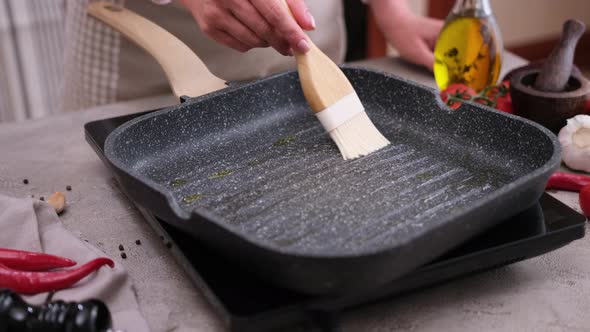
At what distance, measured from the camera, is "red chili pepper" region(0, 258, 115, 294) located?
0.71m

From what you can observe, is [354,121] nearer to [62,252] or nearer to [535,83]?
[535,83]

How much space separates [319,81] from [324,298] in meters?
0.37

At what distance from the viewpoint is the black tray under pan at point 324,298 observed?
62cm

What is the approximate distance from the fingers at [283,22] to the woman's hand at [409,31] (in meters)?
0.51

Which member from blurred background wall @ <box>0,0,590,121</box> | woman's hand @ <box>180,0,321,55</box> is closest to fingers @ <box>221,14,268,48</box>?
woman's hand @ <box>180,0,321,55</box>

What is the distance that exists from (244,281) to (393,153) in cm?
32

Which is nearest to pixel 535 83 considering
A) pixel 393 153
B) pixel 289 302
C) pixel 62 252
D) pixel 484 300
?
pixel 393 153

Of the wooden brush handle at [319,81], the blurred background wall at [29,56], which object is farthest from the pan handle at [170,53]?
the blurred background wall at [29,56]

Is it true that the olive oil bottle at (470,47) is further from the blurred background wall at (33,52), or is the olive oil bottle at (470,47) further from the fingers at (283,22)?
the blurred background wall at (33,52)

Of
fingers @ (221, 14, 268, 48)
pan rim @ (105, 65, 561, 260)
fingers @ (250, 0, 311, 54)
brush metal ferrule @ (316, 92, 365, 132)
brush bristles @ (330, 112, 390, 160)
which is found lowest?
brush bristles @ (330, 112, 390, 160)

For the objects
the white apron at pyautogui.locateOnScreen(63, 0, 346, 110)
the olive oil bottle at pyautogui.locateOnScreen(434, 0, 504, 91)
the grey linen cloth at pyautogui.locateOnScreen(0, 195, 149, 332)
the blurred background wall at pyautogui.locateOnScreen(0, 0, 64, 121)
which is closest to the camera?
the grey linen cloth at pyautogui.locateOnScreen(0, 195, 149, 332)

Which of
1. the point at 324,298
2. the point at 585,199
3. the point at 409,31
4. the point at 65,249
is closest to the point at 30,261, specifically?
the point at 65,249

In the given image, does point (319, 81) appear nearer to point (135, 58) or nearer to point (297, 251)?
point (297, 251)

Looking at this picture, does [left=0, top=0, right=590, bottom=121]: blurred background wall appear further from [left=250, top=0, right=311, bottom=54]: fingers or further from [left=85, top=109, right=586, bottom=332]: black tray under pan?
[left=85, top=109, right=586, bottom=332]: black tray under pan
